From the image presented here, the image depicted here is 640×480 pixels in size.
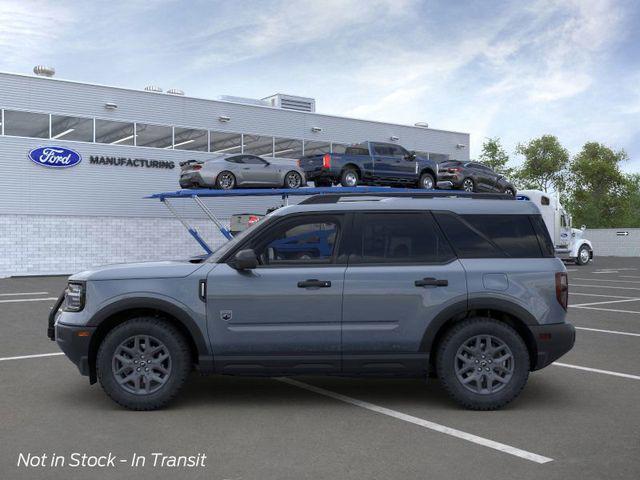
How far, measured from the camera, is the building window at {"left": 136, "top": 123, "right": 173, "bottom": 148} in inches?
1142

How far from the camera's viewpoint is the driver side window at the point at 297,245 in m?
5.97

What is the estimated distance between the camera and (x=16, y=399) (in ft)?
20.4

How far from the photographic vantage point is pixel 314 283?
5.84 m

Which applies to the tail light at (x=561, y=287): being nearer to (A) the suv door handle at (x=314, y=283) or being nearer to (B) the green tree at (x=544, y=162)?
(A) the suv door handle at (x=314, y=283)

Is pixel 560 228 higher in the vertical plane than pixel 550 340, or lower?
higher

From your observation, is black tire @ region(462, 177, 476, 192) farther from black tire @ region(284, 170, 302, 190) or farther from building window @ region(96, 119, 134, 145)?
building window @ region(96, 119, 134, 145)

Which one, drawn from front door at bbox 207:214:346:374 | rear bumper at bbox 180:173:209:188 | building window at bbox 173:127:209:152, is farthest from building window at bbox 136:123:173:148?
front door at bbox 207:214:346:374

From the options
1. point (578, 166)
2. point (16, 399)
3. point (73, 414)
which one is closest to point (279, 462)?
point (73, 414)

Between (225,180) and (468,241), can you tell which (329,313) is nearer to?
(468,241)

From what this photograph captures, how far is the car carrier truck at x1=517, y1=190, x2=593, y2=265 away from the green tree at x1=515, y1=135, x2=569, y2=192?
3538 cm

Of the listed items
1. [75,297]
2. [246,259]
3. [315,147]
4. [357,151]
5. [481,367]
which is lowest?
[481,367]

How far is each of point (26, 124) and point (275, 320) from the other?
23907mm

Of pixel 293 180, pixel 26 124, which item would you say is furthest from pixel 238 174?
pixel 26 124

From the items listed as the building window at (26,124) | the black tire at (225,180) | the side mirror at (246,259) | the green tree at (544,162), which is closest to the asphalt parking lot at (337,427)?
the side mirror at (246,259)
